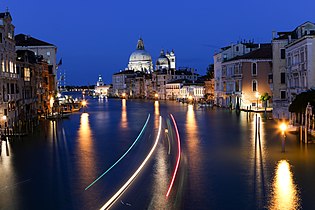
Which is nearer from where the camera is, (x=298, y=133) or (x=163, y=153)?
(x=163, y=153)

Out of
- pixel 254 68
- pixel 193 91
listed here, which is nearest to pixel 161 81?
pixel 193 91

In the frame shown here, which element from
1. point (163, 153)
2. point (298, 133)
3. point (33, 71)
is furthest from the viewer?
point (33, 71)

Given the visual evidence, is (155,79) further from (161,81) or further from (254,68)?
(254,68)

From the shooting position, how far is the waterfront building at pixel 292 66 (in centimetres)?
3594

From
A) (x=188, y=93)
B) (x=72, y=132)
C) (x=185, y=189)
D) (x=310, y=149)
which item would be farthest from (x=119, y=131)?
(x=188, y=93)

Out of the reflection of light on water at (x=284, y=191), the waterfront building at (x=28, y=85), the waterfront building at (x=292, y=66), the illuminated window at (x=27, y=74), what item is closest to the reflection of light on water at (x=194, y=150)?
the reflection of light on water at (x=284, y=191)

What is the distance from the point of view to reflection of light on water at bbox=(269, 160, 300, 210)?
42.5ft

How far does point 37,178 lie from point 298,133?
59.8ft

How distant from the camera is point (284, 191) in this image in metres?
14.5

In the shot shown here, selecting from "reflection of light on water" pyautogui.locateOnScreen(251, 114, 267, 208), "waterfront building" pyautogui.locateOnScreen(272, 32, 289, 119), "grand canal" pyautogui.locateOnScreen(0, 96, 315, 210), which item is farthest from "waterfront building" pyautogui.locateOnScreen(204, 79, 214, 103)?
"reflection of light on water" pyautogui.locateOnScreen(251, 114, 267, 208)

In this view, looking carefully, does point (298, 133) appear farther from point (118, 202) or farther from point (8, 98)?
point (8, 98)

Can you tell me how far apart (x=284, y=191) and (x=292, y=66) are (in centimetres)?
2834

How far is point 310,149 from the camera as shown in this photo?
75.0 feet

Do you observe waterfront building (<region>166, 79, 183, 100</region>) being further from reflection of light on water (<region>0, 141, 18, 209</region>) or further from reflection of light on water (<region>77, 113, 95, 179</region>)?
reflection of light on water (<region>0, 141, 18, 209</region>)
